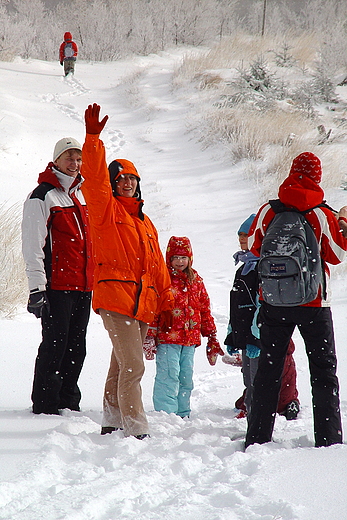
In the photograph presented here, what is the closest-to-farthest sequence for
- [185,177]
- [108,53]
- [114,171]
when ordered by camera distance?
[114,171] → [185,177] → [108,53]

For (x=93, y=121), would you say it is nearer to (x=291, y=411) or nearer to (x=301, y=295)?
(x=301, y=295)

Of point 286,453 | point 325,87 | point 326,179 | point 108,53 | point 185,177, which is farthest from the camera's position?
point 108,53

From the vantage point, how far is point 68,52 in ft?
64.6

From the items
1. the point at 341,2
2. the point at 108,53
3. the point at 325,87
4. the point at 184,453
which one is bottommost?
the point at 184,453

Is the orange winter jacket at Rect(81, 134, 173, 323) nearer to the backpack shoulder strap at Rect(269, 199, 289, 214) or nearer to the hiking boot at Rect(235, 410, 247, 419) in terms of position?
the backpack shoulder strap at Rect(269, 199, 289, 214)

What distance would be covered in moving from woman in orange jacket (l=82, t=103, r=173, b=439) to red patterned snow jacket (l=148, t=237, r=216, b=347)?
0.71 meters

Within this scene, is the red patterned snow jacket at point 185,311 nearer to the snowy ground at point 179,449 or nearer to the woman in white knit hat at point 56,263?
the snowy ground at point 179,449

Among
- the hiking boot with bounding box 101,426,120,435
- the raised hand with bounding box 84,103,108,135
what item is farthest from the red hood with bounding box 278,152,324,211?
the hiking boot with bounding box 101,426,120,435

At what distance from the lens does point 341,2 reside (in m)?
40.9

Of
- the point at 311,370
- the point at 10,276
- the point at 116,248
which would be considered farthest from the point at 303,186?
the point at 10,276

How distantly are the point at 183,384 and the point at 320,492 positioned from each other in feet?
6.35

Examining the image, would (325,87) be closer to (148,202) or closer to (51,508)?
(148,202)

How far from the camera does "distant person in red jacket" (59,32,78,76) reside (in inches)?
765

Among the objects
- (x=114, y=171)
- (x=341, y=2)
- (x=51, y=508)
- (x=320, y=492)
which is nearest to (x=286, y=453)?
(x=320, y=492)
